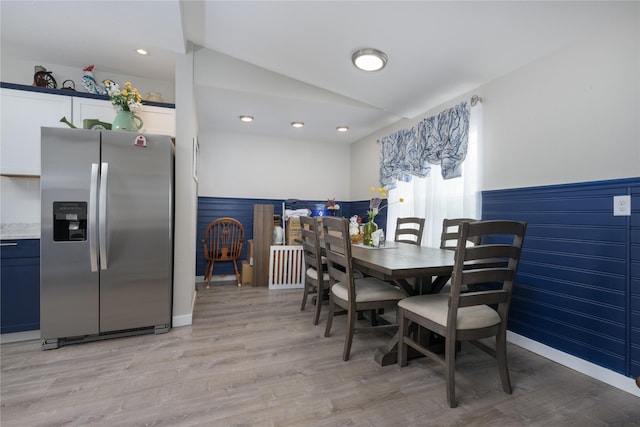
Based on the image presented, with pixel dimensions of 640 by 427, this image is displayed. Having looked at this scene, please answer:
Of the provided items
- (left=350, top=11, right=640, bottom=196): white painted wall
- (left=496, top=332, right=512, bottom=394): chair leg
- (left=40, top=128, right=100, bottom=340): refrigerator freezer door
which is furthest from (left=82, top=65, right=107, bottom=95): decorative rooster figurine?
(left=496, top=332, right=512, bottom=394): chair leg

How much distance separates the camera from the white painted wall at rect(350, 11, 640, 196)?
167cm

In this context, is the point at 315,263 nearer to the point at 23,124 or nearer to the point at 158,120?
the point at 158,120

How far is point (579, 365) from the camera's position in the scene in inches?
72.3

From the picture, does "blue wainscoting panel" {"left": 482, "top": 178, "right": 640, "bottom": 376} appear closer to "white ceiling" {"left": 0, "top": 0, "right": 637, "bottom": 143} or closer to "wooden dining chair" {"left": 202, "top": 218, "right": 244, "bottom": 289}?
"white ceiling" {"left": 0, "top": 0, "right": 637, "bottom": 143}

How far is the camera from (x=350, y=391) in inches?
62.5

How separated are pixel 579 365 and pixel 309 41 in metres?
3.14

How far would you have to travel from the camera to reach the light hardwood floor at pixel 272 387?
4.53 ft

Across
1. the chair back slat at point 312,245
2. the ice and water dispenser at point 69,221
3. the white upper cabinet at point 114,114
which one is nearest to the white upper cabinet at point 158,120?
the white upper cabinet at point 114,114

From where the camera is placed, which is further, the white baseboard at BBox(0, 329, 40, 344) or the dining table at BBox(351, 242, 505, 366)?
the white baseboard at BBox(0, 329, 40, 344)

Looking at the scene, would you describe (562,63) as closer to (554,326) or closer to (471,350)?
(554,326)

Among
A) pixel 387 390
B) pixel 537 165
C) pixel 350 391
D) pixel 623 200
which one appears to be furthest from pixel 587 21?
pixel 350 391

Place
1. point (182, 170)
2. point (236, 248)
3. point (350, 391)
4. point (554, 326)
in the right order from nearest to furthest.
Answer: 1. point (350, 391)
2. point (554, 326)
3. point (182, 170)
4. point (236, 248)

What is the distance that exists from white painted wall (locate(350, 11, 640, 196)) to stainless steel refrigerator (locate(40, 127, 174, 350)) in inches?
115

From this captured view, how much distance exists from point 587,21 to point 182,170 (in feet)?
10.6
